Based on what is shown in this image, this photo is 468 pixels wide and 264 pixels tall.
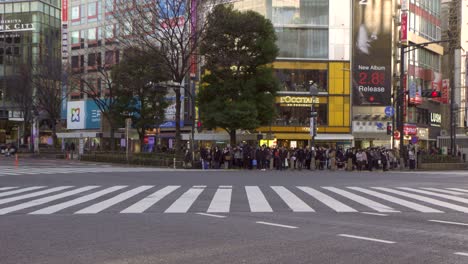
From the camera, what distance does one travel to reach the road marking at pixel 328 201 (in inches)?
478

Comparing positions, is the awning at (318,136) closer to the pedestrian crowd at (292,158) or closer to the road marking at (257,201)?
the pedestrian crowd at (292,158)

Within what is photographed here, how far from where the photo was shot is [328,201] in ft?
45.1

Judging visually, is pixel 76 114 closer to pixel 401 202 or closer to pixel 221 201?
pixel 221 201

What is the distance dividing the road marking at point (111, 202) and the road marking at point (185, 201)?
1.53 m

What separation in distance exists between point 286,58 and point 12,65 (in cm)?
4373

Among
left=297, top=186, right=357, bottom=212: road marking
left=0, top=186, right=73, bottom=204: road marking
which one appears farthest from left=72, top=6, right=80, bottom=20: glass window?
left=297, top=186, right=357, bottom=212: road marking

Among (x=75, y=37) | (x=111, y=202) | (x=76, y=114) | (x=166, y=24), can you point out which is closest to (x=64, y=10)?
(x=75, y=37)

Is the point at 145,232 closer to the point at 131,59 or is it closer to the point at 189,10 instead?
the point at 189,10

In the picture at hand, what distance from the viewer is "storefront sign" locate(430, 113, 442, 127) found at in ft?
201

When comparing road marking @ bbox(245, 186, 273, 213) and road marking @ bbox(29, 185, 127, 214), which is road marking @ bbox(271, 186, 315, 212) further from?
road marking @ bbox(29, 185, 127, 214)

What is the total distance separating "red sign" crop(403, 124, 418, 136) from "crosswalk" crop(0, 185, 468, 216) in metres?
37.2

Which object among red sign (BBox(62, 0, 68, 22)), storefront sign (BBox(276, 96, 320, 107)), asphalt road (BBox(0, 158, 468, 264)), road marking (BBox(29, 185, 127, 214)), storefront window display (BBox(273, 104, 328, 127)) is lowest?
road marking (BBox(29, 185, 127, 214))

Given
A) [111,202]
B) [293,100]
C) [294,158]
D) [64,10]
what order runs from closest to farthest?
Answer: 1. [111,202]
2. [294,158]
3. [293,100]
4. [64,10]

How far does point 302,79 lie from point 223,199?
3744 cm
